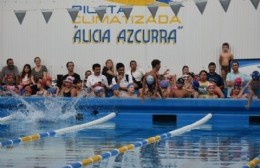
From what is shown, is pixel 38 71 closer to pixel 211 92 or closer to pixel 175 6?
pixel 175 6

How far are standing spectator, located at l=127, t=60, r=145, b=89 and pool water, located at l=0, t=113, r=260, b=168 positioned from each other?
2012 millimetres

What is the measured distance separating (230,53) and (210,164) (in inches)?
354

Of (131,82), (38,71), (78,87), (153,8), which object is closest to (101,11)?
(153,8)

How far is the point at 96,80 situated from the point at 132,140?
16.4 feet

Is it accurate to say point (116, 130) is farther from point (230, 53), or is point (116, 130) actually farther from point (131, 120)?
point (230, 53)

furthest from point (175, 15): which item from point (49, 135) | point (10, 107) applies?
point (49, 135)

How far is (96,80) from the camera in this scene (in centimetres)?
1853

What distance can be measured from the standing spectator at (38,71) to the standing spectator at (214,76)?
177 inches

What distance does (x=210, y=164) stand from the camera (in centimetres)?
1073

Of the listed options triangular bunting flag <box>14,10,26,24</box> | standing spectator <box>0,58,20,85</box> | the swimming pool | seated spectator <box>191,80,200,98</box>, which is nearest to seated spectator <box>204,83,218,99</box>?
seated spectator <box>191,80,200,98</box>

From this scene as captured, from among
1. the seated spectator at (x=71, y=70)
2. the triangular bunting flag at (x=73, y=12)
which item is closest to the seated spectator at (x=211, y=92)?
the seated spectator at (x=71, y=70)

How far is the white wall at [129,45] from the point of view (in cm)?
1959

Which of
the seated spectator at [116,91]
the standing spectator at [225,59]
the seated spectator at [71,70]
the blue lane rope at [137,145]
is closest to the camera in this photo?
the blue lane rope at [137,145]

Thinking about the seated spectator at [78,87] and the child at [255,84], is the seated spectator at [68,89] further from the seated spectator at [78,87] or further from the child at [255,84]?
the child at [255,84]
